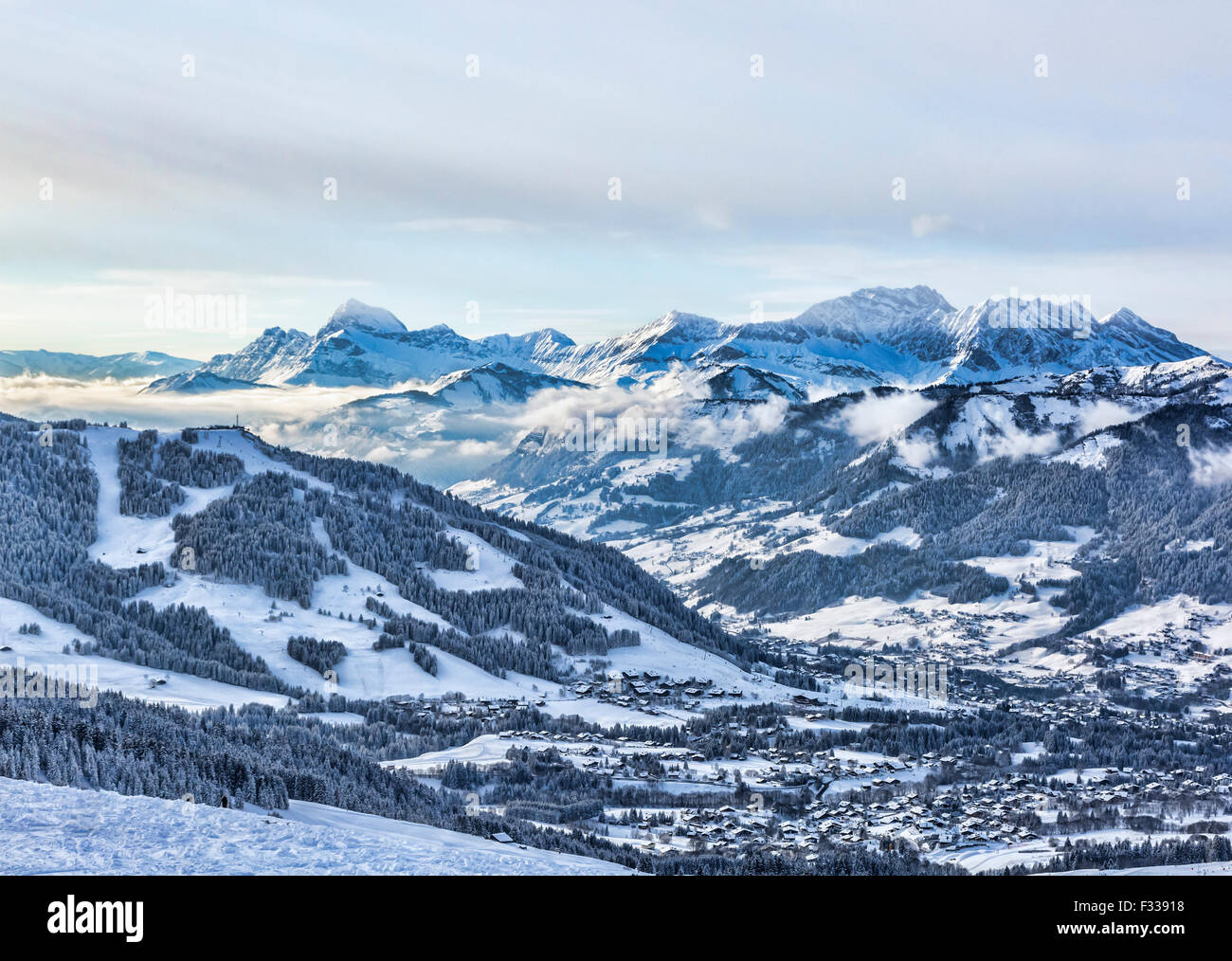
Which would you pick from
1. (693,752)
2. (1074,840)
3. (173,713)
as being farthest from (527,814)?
(1074,840)

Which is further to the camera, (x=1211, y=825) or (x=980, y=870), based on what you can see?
(x=1211, y=825)

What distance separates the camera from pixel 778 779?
568 feet

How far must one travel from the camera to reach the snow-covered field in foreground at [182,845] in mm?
36844

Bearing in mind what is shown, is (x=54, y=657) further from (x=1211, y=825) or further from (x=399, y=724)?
(x=1211, y=825)

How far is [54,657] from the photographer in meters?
194

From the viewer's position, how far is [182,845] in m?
39.5

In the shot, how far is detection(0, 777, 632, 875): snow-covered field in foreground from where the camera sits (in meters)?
36.8
